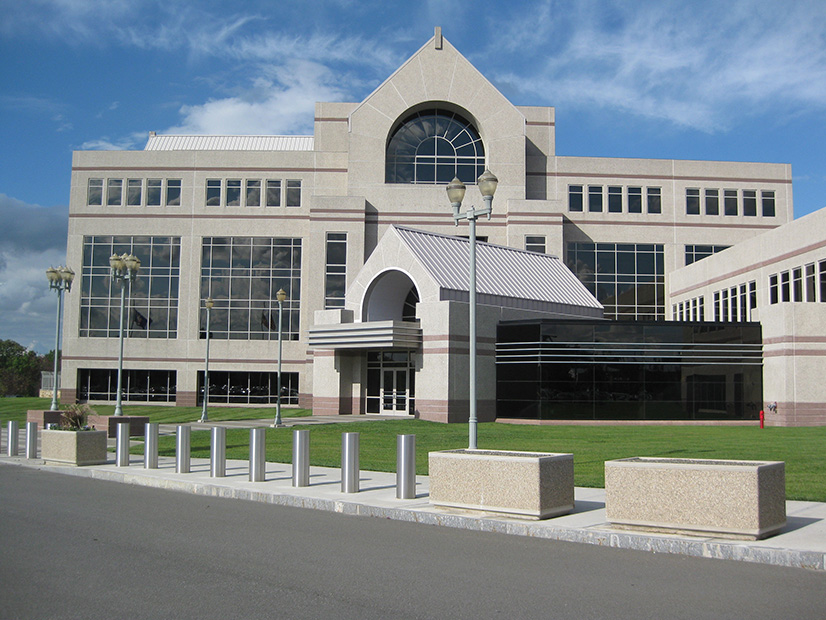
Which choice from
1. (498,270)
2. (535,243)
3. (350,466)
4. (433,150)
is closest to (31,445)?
(350,466)

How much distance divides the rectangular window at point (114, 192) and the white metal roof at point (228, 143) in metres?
9.73

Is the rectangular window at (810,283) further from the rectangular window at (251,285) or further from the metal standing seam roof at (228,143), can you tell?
the metal standing seam roof at (228,143)

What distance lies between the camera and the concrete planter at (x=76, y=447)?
19266mm

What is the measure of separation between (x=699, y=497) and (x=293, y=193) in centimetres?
4661

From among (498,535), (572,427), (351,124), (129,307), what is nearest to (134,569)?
(498,535)

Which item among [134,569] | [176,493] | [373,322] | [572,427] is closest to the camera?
[134,569]

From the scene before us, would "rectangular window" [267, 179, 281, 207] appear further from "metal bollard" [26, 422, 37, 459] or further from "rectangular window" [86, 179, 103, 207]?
"metal bollard" [26, 422, 37, 459]

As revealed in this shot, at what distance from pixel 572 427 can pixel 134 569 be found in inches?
1085

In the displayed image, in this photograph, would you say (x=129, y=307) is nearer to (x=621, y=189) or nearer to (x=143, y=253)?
(x=143, y=253)

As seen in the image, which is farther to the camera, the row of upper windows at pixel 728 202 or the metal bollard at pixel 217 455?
the row of upper windows at pixel 728 202

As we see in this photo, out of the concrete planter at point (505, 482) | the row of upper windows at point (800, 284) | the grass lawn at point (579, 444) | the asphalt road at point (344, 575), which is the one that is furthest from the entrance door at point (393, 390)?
the asphalt road at point (344, 575)

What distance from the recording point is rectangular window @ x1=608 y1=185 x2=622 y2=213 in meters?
53.7

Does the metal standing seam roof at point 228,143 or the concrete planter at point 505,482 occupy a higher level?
the metal standing seam roof at point 228,143

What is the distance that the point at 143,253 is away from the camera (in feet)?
177
